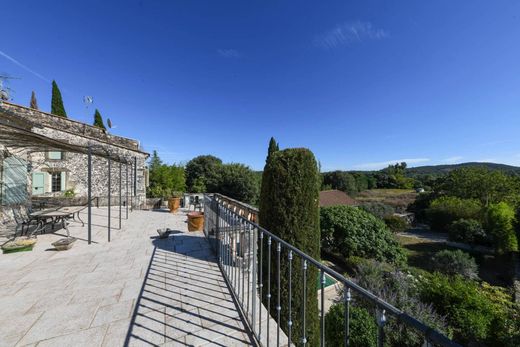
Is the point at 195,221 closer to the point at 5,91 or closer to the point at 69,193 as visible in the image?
the point at 69,193

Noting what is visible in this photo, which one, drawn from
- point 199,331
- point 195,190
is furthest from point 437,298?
point 195,190

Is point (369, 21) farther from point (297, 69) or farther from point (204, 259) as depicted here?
point (204, 259)

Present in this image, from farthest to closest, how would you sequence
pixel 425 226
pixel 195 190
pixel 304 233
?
1. pixel 425 226
2. pixel 195 190
3. pixel 304 233

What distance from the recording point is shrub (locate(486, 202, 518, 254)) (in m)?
12.8

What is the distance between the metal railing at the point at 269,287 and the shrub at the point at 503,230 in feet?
57.9

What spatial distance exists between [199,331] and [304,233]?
6.82ft

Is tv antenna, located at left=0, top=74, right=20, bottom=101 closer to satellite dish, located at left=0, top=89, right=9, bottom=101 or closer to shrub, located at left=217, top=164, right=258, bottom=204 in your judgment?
satellite dish, located at left=0, top=89, right=9, bottom=101

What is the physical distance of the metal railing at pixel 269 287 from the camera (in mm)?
799

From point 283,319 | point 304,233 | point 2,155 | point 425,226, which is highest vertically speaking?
point 2,155

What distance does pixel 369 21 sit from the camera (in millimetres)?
6254

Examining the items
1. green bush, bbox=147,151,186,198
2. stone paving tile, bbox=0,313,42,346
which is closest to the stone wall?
green bush, bbox=147,151,186,198

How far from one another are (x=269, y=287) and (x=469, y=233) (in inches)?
835

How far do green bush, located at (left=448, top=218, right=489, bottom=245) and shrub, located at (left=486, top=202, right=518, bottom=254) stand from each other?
3.79 feet

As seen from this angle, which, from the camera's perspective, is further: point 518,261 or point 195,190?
point 195,190
